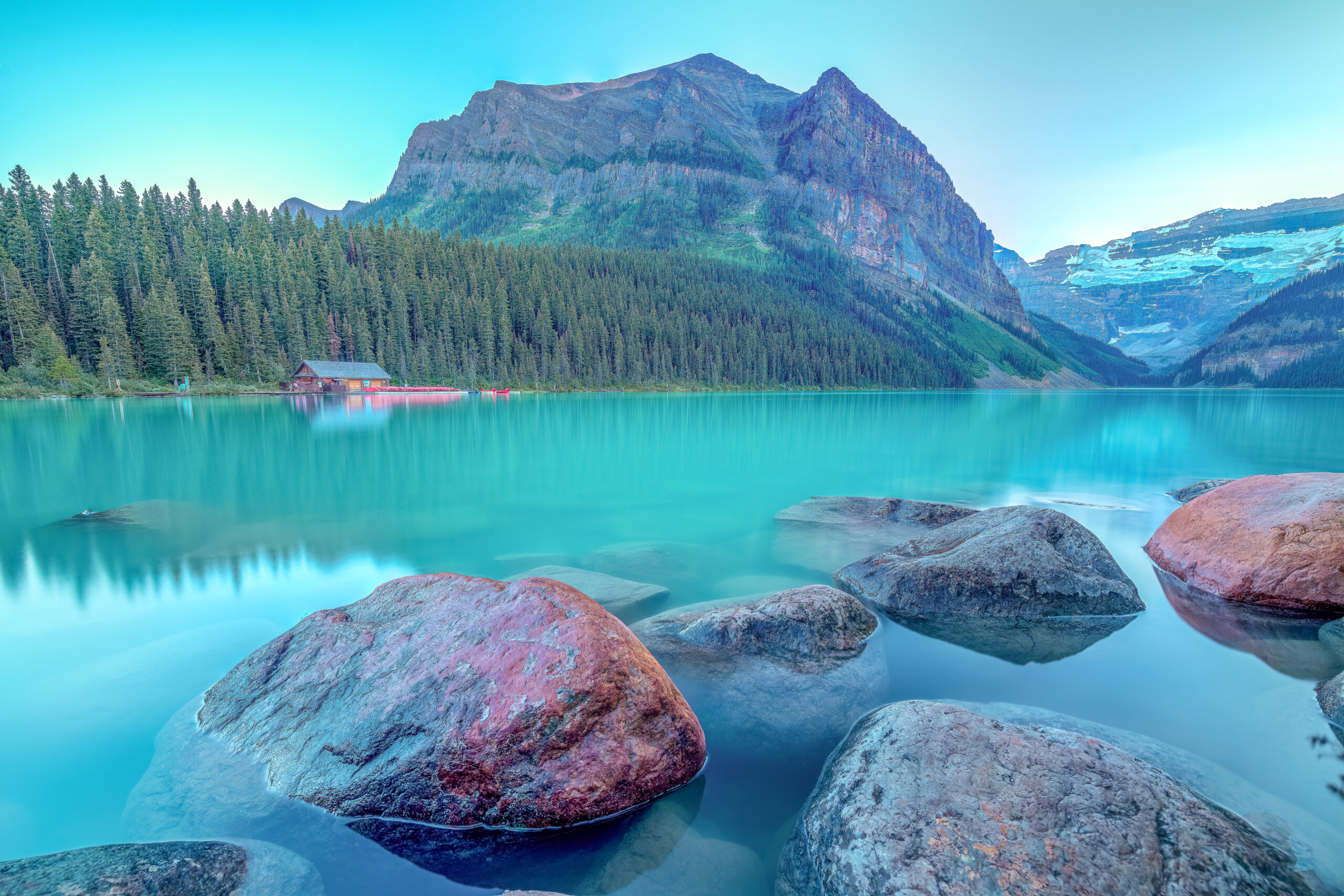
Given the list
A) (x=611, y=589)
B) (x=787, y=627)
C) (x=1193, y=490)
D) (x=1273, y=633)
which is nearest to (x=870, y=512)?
(x=1273, y=633)

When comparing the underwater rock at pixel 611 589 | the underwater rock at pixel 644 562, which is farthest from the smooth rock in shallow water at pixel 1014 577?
the underwater rock at pixel 611 589

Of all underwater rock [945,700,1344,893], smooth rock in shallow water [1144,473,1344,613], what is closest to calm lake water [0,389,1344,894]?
underwater rock [945,700,1344,893]

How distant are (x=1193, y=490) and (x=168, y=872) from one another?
79.3 ft

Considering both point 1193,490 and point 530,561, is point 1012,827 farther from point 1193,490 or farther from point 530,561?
point 1193,490

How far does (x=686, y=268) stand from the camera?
533 ft

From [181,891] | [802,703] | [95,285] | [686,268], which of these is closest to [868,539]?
[802,703]

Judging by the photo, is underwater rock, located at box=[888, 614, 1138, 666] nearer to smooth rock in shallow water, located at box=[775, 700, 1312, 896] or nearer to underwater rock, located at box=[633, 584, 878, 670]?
underwater rock, located at box=[633, 584, 878, 670]

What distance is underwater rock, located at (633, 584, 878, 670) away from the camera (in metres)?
7.09

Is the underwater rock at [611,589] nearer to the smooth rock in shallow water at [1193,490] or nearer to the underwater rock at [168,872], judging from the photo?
the underwater rock at [168,872]

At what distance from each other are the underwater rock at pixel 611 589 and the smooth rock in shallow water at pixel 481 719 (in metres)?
3.37

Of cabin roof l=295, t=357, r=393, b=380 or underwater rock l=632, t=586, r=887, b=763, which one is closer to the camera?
underwater rock l=632, t=586, r=887, b=763

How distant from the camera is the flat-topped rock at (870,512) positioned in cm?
1376

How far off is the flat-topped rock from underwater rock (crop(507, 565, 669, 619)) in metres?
6.15

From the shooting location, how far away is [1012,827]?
10.9 ft
